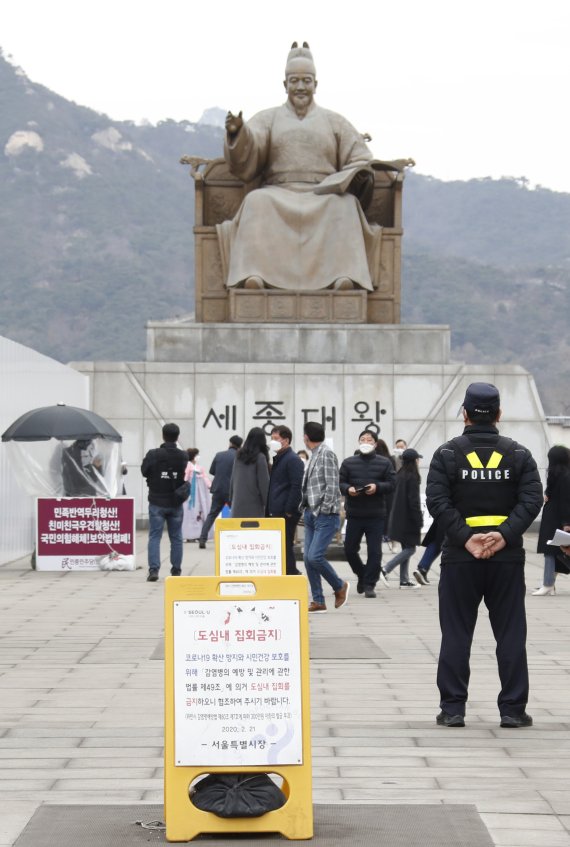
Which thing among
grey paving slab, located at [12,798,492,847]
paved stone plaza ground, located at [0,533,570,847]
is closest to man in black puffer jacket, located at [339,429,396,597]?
paved stone plaza ground, located at [0,533,570,847]

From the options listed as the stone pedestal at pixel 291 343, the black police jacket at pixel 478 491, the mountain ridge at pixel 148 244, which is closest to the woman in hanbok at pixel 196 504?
the stone pedestal at pixel 291 343

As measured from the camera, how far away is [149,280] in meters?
113

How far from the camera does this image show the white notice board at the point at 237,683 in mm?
5051

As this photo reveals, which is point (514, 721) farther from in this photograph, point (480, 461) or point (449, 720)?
point (480, 461)

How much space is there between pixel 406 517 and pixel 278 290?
29.7 feet

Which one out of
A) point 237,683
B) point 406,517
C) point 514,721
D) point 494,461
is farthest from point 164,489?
point 237,683

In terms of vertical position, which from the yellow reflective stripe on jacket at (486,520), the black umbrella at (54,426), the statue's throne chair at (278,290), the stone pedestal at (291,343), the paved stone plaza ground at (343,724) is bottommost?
the paved stone plaza ground at (343,724)

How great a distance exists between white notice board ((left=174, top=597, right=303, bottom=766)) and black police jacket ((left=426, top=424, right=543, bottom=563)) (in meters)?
2.00

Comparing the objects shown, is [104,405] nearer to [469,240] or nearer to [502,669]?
[502,669]

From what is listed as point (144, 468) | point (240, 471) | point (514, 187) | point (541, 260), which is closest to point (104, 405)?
point (144, 468)

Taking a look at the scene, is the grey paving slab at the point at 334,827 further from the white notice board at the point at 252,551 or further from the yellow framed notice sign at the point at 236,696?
the white notice board at the point at 252,551

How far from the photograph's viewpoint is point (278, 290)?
23.5m

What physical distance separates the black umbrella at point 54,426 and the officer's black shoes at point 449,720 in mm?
10137

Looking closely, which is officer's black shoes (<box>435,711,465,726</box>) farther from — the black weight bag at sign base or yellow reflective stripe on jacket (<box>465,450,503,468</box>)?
the black weight bag at sign base
